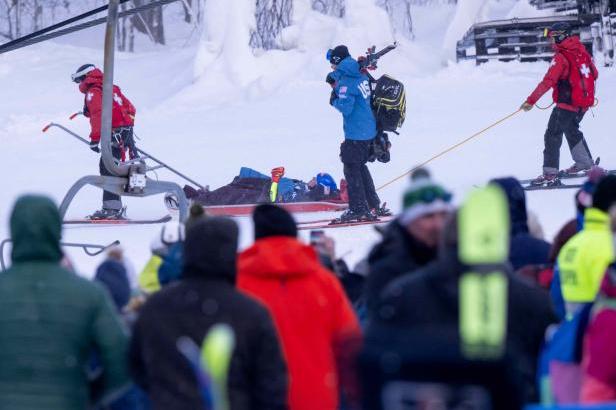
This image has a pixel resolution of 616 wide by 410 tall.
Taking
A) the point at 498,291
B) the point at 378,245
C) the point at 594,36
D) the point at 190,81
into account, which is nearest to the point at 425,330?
the point at 498,291

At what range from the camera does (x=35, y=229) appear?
4.00 meters

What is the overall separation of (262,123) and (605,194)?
55.4 feet

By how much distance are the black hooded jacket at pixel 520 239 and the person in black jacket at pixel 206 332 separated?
1.84 meters

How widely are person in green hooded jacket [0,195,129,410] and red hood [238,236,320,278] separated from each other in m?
0.57

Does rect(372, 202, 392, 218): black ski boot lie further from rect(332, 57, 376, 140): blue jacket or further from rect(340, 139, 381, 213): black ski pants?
rect(332, 57, 376, 140): blue jacket

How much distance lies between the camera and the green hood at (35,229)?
399 centimetres

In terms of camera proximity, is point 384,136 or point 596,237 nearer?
point 596,237

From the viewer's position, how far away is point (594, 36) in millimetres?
23391

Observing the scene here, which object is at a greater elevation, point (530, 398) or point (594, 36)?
point (594, 36)

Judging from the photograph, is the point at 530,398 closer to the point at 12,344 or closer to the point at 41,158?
the point at 12,344

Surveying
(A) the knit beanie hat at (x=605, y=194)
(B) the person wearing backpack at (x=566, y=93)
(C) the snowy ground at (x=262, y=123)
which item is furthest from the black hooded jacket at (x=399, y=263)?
(B) the person wearing backpack at (x=566, y=93)

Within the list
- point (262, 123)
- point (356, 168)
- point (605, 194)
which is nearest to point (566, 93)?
point (356, 168)

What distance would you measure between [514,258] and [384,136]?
682cm

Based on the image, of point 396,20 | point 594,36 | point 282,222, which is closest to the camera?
point 282,222
